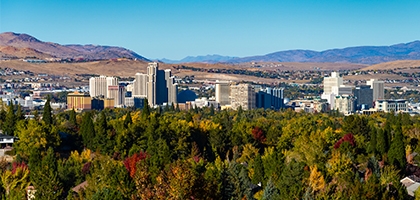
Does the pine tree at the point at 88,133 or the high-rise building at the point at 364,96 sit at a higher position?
the pine tree at the point at 88,133

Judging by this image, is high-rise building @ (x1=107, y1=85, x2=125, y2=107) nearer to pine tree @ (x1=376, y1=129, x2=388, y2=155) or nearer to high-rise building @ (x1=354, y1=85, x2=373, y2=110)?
high-rise building @ (x1=354, y1=85, x2=373, y2=110)

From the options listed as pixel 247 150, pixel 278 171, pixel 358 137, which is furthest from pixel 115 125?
pixel 278 171

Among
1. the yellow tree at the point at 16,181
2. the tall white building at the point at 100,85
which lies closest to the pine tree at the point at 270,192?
the yellow tree at the point at 16,181

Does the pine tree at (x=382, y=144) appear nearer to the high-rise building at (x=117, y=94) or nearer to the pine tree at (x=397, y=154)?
the pine tree at (x=397, y=154)

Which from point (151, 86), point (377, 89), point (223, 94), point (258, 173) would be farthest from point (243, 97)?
point (258, 173)

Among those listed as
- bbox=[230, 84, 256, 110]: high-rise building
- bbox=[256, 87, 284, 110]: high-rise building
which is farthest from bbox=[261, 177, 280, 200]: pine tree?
bbox=[256, 87, 284, 110]: high-rise building
